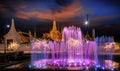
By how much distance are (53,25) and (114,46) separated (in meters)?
51.2

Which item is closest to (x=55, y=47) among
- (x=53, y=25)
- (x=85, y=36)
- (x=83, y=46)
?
(x=83, y=46)

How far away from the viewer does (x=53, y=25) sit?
10388 centimetres

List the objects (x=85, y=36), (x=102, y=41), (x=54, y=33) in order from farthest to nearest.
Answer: (x=54, y=33)
(x=85, y=36)
(x=102, y=41)

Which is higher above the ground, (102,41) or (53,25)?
(53,25)

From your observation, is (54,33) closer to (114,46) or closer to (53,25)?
(53,25)

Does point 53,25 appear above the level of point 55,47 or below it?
above

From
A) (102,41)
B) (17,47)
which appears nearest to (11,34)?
(17,47)

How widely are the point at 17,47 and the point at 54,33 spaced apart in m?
37.2

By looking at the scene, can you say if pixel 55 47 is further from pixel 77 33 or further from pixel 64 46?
pixel 77 33

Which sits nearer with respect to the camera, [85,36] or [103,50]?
[103,50]

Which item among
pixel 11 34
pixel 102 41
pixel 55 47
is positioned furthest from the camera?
pixel 11 34

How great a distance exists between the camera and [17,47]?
61.6 meters

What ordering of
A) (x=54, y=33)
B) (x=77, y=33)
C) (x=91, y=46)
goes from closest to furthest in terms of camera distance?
(x=77, y=33), (x=91, y=46), (x=54, y=33)

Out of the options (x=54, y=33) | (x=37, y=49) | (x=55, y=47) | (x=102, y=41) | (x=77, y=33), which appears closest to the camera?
(x=77, y=33)
